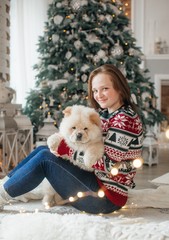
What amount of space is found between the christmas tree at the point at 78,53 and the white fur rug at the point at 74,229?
3430 mm

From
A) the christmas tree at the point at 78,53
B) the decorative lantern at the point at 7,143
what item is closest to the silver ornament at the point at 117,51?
the christmas tree at the point at 78,53

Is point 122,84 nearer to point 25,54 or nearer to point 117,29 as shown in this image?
point 117,29

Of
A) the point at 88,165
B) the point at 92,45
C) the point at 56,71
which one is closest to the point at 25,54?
the point at 56,71

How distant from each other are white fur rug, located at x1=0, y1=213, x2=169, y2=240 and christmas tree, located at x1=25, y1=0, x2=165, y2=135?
135 inches

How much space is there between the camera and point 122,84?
1.99 metres

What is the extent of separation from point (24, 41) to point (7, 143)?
1.91 metres

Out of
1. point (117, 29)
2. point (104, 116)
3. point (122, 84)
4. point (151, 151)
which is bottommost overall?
point (151, 151)

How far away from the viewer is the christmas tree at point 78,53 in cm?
443

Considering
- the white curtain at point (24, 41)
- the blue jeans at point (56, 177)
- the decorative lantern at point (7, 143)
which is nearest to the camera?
the blue jeans at point (56, 177)

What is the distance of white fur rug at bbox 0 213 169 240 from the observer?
812 millimetres

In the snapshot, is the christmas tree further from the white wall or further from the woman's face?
the white wall

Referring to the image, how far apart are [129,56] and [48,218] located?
3.90 metres

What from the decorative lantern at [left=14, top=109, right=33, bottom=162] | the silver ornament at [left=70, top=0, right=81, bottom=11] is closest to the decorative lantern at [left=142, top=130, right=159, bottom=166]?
the decorative lantern at [left=14, top=109, right=33, bottom=162]

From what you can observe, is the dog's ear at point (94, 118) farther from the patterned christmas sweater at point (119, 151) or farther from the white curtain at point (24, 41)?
the white curtain at point (24, 41)
